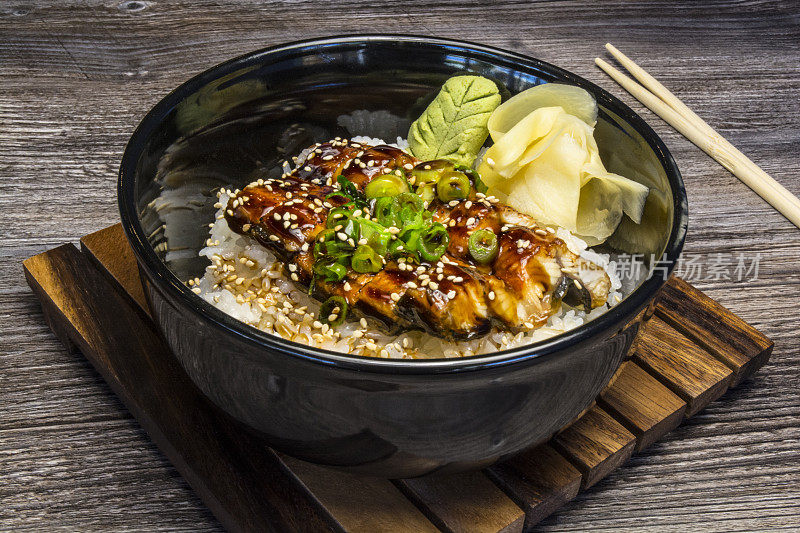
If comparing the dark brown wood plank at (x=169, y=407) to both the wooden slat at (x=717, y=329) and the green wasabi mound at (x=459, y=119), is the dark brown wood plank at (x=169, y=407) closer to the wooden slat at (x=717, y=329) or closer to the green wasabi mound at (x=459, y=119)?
the green wasabi mound at (x=459, y=119)

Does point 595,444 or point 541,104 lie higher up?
point 541,104

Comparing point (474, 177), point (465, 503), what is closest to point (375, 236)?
point (474, 177)

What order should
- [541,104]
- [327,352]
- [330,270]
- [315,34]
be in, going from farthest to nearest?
[315,34]
[541,104]
[330,270]
[327,352]

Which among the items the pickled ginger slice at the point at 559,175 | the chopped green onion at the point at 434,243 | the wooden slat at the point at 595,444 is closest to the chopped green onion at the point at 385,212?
the chopped green onion at the point at 434,243

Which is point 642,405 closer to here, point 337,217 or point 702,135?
point 337,217

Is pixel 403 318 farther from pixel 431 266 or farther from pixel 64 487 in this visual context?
pixel 64 487

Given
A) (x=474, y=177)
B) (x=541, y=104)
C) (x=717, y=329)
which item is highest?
(x=541, y=104)
